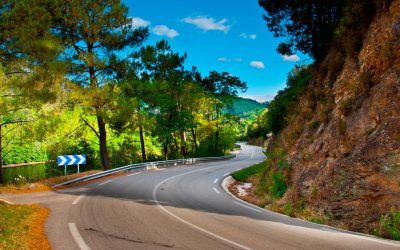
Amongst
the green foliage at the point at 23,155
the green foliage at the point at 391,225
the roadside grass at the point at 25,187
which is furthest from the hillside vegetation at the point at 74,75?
the green foliage at the point at 23,155

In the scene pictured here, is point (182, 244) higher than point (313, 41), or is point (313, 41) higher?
point (313, 41)

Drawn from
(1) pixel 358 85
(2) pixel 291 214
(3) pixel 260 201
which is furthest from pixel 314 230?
(1) pixel 358 85

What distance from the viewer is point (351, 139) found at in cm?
1208

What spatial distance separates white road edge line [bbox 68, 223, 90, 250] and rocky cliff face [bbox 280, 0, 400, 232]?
714 centimetres

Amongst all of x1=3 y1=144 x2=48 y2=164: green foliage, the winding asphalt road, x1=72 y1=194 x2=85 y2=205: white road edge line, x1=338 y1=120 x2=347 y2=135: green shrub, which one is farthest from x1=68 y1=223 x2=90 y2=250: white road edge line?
x1=3 y1=144 x2=48 y2=164: green foliage

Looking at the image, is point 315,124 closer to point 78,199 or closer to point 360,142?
point 360,142

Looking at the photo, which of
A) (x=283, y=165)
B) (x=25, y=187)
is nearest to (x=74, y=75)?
(x=25, y=187)

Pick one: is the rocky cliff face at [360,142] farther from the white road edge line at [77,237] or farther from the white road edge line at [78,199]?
the white road edge line at [78,199]

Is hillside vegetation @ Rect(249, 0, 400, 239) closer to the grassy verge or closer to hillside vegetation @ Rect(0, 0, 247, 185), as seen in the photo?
the grassy verge

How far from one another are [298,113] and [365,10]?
7.00 meters

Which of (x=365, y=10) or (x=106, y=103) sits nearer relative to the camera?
(x=365, y=10)

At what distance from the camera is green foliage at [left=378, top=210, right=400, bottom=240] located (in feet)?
27.1

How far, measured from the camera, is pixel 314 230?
9180mm

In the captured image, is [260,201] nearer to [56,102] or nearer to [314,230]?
[314,230]
